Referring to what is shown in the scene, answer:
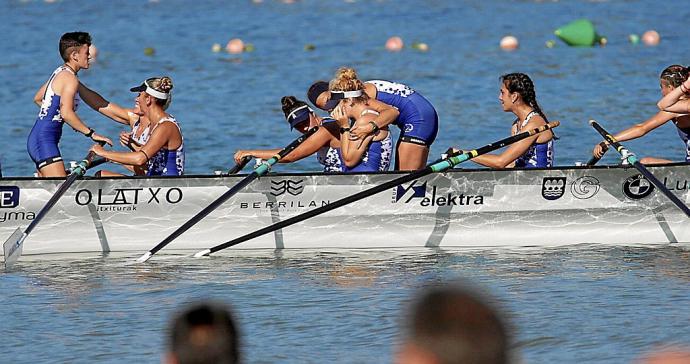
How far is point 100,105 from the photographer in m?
12.3

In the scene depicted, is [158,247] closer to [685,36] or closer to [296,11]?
[685,36]

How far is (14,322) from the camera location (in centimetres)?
1023

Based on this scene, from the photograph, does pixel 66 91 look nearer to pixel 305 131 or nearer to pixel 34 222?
pixel 34 222

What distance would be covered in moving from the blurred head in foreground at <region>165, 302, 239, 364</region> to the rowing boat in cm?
794

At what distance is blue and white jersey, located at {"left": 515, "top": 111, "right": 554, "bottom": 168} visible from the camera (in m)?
12.1

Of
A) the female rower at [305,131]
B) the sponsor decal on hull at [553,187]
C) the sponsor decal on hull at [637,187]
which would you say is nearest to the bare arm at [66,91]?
the female rower at [305,131]

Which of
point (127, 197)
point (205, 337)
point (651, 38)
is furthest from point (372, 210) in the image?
point (651, 38)

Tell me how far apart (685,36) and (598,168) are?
24.1 m

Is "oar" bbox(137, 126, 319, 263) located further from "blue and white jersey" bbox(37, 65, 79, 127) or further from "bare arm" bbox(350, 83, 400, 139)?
"blue and white jersey" bbox(37, 65, 79, 127)

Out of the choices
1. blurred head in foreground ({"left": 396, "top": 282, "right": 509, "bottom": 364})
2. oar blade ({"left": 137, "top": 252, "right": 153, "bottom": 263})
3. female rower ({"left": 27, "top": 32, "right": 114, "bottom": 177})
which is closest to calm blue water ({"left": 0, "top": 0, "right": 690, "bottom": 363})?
oar blade ({"left": 137, "top": 252, "right": 153, "bottom": 263})

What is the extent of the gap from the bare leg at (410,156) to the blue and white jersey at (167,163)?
187cm

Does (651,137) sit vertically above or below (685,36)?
below

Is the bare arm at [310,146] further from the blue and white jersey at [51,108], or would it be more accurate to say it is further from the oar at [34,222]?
the blue and white jersey at [51,108]

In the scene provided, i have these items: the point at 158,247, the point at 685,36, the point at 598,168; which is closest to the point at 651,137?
the point at 598,168
